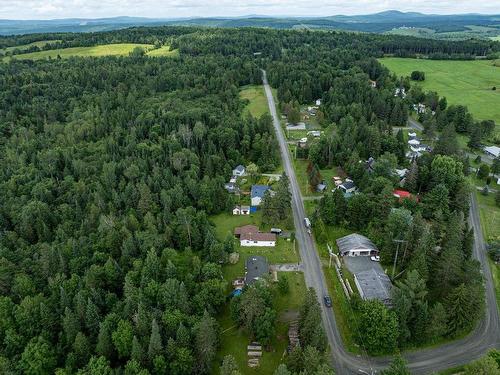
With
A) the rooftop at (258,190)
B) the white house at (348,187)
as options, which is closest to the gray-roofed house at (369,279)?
the white house at (348,187)

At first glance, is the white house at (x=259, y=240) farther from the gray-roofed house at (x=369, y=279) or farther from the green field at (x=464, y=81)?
the green field at (x=464, y=81)

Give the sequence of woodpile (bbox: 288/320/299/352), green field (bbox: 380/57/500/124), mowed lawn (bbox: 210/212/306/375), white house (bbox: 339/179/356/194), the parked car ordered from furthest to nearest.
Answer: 1. green field (bbox: 380/57/500/124)
2. white house (bbox: 339/179/356/194)
3. the parked car
4. woodpile (bbox: 288/320/299/352)
5. mowed lawn (bbox: 210/212/306/375)

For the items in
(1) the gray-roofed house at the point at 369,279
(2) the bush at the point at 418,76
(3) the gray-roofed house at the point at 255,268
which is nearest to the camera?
(1) the gray-roofed house at the point at 369,279

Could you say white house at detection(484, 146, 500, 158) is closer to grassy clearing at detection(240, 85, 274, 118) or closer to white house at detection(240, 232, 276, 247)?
grassy clearing at detection(240, 85, 274, 118)

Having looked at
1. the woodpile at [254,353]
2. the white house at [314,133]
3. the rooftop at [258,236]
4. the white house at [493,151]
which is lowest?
the white house at [493,151]

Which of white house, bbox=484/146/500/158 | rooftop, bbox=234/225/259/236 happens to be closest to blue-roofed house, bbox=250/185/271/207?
rooftop, bbox=234/225/259/236

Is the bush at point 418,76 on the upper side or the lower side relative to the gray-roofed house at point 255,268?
lower

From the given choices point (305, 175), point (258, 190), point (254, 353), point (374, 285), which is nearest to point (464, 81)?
point (305, 175)
